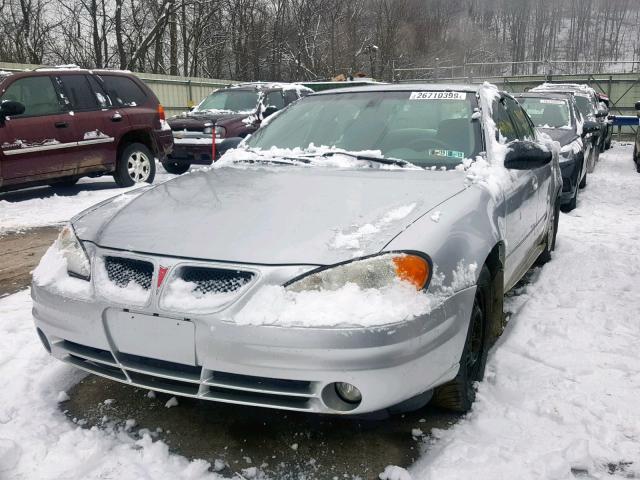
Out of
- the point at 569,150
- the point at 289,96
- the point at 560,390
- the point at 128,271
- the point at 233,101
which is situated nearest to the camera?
the point at 128,271

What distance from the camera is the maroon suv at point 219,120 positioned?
A: 10516mm

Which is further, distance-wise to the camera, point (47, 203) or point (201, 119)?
point (201, 119)

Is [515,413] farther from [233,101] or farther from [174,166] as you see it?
[233,101]

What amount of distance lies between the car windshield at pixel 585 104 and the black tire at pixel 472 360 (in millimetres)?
11020

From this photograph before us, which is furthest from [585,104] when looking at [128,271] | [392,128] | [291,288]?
[128,271]

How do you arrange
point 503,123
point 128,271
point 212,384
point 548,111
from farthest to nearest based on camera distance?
1. point 548,111
2. point 503,123
3. point 128,271
4. point 212,384

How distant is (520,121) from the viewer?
182 inches

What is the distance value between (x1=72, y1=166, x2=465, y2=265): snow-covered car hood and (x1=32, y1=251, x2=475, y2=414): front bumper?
27 cm

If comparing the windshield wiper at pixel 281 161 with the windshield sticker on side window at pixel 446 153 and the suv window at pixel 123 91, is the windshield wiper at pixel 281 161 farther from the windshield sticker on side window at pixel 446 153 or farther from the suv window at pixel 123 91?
the suv window at pixel 123 91

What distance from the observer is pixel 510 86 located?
1134 inches

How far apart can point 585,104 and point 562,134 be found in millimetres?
5761

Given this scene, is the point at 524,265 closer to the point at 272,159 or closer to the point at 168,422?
the point at 272,159

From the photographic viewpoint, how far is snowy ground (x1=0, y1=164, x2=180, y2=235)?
269 inches

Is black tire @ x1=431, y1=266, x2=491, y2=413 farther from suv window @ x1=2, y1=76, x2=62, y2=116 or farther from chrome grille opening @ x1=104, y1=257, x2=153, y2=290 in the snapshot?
suv window @ x1=2, y1=76, x2=62, y2=116
